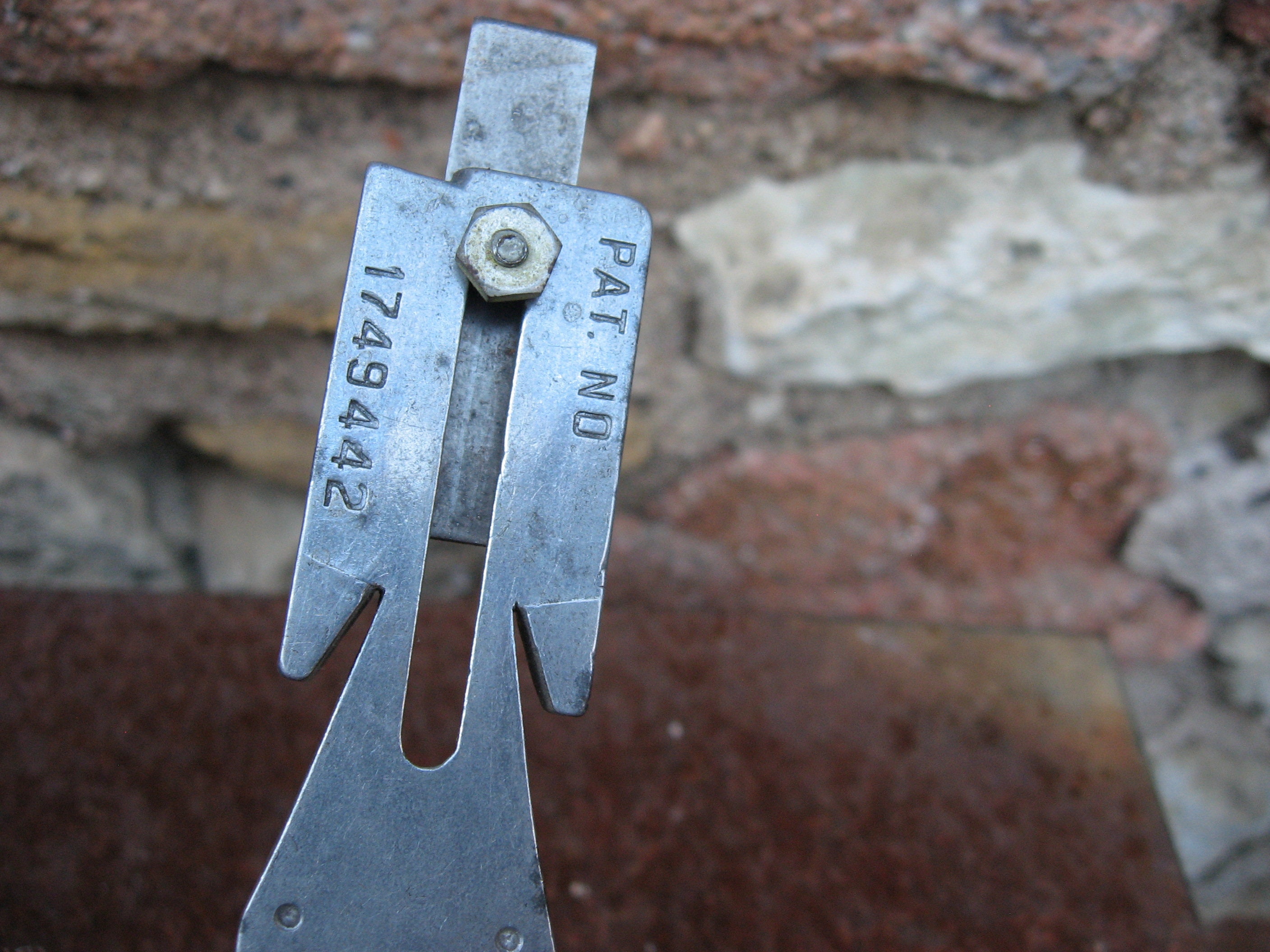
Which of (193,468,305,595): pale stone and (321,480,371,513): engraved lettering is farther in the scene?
(193,468,305,595): pale stone

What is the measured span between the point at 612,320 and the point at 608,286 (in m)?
0.01

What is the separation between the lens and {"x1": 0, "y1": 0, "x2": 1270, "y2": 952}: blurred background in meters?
0.52

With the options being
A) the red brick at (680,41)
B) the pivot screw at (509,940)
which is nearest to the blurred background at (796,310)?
the red brick at (680,41)

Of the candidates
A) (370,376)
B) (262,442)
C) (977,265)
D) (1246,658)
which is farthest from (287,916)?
(1246,658)

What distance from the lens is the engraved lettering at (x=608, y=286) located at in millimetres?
356

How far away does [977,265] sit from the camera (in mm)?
588

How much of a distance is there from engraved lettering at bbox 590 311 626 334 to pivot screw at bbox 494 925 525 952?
216mm

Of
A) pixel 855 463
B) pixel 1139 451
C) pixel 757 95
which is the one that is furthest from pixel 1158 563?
pixel 757 95

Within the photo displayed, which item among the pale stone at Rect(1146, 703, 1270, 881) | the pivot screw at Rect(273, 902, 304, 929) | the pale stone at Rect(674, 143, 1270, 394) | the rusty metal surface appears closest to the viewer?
the pivot screw at Rect(273, 902, 304, 929)

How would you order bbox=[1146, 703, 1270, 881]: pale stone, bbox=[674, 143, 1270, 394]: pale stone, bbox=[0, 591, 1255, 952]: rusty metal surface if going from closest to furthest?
1. bbox=[0, 591, 1255, 952]: rusty metal surface
2. bbox=[674, 143, 1270, 394]: pale stone
3. bbox=[1146, 703, 1270, 881]: pale stone

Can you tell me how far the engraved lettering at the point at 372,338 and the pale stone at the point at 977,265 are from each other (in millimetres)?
295

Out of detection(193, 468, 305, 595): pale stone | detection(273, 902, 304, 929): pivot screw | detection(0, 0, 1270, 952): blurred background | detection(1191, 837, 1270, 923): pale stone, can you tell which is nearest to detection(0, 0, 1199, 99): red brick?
detection(0, 0, 1270, 952): blurred background

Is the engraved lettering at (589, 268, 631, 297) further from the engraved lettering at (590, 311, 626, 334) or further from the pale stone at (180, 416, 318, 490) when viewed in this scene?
the pale stone at (180, 416, 318, 490)

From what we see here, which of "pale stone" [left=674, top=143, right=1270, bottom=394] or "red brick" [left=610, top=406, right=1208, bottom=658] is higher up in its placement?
"pale stone" [left=674, top=143, right=1270, bottom=394]
